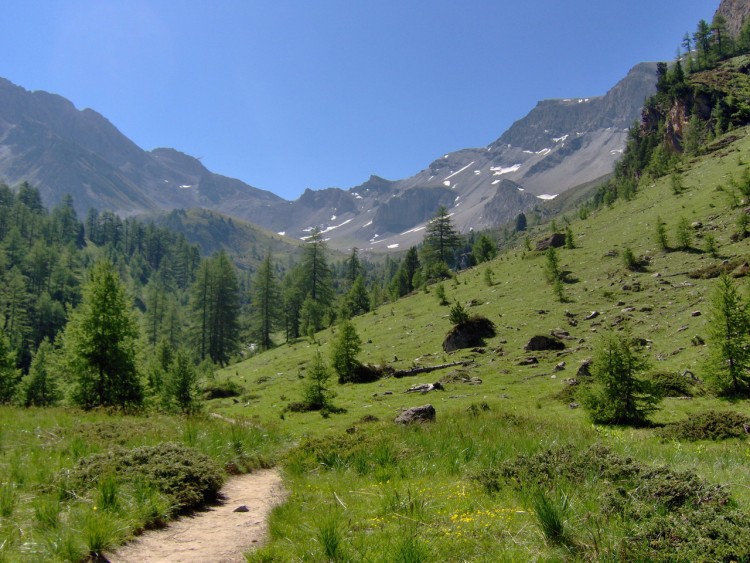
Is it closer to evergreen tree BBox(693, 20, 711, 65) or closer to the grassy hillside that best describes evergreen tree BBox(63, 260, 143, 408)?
the grassy hillside

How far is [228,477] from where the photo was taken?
35.2ft

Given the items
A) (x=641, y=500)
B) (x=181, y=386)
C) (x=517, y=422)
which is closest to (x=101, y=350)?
(x=181, y=386)

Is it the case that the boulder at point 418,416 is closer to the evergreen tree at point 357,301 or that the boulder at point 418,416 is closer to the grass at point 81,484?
the grass at point 81,484

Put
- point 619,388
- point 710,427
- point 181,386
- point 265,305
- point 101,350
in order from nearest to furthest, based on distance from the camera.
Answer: point 710,427, point 619,388, point 101,350, point 181,386, point 265,305

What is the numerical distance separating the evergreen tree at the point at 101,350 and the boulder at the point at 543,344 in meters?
27.1

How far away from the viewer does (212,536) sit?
710 centimetres

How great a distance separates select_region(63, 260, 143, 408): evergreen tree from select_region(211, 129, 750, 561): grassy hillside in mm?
7875

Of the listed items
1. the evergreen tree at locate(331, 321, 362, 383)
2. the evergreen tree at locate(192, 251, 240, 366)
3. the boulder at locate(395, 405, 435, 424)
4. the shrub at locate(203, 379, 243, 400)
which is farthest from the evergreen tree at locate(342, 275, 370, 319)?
the boulder at locate(395, 405, 435, 424)

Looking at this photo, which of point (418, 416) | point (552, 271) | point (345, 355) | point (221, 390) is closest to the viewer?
point (418, 416)

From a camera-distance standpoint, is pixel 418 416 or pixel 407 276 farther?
pixel 407 276

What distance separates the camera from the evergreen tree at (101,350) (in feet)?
77.6

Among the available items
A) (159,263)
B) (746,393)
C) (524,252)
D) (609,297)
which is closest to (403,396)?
(746,393)

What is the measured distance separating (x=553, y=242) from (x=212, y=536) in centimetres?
5950

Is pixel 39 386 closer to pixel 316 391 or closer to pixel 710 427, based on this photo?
pixel 316 391
